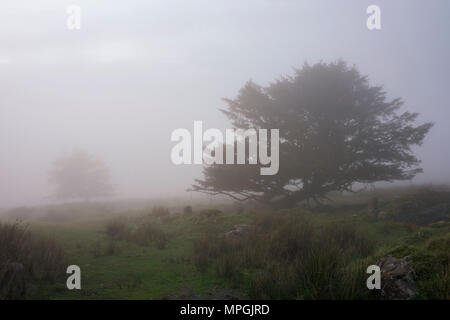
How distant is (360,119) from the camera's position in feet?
56.8

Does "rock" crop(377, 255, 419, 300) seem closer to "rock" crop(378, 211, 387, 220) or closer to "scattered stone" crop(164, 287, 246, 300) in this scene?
"scattered stone" crop(164, 287, 246, 300)

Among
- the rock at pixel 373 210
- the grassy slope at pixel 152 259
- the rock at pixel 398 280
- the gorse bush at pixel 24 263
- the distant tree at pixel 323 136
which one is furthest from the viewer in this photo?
the distant tree at pixel 323 136

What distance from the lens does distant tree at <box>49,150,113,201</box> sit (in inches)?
1655

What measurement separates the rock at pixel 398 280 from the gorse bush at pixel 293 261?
302mm

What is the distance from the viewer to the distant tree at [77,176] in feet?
138

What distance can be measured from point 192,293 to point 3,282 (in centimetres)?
318

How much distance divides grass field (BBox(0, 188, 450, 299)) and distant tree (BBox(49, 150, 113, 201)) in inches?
1394

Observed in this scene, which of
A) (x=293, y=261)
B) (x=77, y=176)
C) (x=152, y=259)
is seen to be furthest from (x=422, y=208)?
(x=77, y=176)

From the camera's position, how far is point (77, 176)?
42.3m

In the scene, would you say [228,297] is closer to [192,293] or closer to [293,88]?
[192,293]

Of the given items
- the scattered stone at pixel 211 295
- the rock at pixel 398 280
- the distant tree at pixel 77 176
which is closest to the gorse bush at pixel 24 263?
the scattered stone at pixel 211 295

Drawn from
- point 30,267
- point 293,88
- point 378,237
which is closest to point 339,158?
point 293,88

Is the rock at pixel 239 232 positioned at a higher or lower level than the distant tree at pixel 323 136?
lower

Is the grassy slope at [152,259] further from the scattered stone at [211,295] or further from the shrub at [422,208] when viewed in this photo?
the shrub at [422,208]
